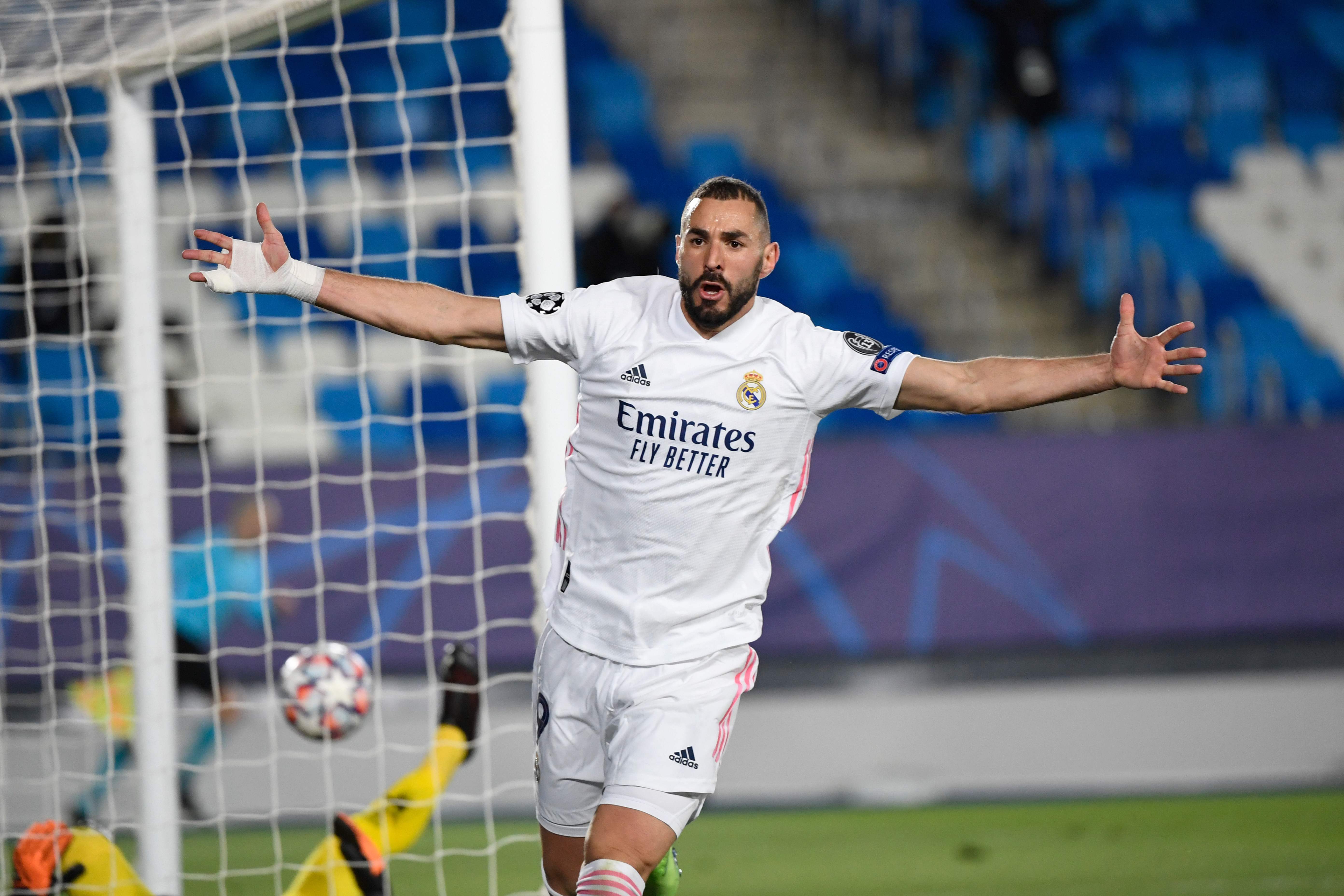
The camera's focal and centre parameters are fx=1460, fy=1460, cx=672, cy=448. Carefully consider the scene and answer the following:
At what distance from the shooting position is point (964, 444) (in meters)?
9.06

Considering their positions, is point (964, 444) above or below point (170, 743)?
above

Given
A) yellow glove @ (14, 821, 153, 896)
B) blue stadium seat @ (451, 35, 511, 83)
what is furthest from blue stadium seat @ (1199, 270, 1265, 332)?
yellow glove @ (14, 821, 153, 896)

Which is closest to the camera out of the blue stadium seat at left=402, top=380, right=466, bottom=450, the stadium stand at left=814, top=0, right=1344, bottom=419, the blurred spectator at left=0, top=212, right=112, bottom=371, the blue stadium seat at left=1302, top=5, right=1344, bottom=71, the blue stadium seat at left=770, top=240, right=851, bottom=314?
the blurred spectator at left=0, top=212, right=112, bottom=371

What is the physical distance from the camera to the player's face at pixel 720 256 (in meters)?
3.88

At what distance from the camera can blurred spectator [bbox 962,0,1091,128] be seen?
11977 millimetres

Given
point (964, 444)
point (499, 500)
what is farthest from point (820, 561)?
point (499, 500)

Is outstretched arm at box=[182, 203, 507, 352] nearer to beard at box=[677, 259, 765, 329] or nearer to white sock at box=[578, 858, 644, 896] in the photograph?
beard at box=[677, 259, 765, 329]

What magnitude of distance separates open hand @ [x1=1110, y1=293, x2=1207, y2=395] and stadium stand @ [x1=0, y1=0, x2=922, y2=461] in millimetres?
7068

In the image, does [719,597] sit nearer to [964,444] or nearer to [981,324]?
[964,444]

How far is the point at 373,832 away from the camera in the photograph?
5.20 metres

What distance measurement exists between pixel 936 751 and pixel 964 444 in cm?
190

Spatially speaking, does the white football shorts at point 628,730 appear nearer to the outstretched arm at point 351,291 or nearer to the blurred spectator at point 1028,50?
the outstretched arm at point 351,291

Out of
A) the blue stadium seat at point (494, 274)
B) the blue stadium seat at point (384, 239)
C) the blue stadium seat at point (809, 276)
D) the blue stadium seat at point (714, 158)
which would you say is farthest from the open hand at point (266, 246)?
the blue stadium seat at point (714, 158)

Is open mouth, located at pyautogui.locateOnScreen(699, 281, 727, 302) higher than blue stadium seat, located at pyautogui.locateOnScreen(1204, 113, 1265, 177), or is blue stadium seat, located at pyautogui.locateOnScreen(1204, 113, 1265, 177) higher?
blue stadium seat, located at pyautogui.locateOnScreen(1204, 113, 1265, 177)
